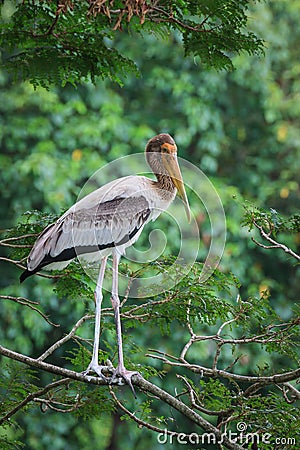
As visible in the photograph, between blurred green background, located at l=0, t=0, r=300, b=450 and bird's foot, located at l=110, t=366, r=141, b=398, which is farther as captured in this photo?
blurred green background, located at l=0, t=0, r=300, b=450

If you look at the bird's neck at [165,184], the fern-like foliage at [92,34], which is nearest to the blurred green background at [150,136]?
the bird's neck at [165,184]

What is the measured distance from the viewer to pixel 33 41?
8.91ft

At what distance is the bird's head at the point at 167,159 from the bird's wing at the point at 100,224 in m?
0.14

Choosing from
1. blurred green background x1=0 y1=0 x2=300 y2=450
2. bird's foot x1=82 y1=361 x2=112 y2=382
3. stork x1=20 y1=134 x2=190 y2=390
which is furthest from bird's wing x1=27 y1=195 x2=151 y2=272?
blurred green background x1=0 y1=0 x2=300 y2=450

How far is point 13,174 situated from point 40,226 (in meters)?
3.22

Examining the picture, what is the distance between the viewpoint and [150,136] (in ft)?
21.2

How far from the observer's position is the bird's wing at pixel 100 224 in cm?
296

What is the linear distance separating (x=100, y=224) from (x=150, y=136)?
3.48 m

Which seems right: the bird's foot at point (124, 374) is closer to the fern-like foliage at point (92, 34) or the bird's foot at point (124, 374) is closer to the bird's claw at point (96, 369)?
the bird's claw at point (96, 369)

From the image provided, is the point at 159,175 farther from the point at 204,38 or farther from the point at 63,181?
the point at 63,181

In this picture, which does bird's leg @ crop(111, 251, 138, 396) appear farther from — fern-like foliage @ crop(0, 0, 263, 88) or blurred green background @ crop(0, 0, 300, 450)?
blurred green background @ crop(0, 0, 300, 450)

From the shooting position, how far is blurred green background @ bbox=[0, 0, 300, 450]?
615 centimetres

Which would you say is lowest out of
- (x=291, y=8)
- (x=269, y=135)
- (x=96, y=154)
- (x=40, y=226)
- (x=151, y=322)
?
(x=151, y=322)

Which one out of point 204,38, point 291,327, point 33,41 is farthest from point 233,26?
point 291,327
